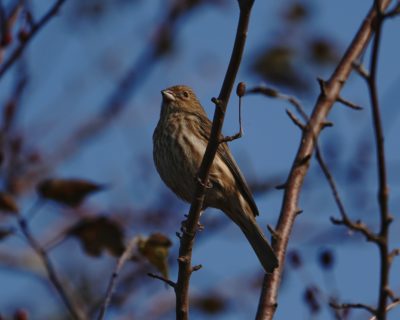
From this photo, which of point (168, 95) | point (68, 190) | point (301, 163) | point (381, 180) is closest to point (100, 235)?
point (68, 190)

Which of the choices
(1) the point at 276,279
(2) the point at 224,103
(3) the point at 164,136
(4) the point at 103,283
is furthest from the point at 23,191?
(2) the point at 224,103

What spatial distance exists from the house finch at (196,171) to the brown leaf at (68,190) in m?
1.75

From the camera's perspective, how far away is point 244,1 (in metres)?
3.12

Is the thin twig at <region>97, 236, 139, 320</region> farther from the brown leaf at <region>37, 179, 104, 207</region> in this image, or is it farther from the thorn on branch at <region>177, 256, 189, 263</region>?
the brown leaf at <region>37, 179, 104, 207</region>

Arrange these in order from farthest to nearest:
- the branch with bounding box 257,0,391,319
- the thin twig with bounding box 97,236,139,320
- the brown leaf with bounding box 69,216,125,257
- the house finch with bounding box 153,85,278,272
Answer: the house finch with bounding box 153,85,278,272 → the brown leaf with bounding box 69,216,125,257 → the branch with bounding box 257,0,391,319 → the thin twig with bounding box 97,236,139,320

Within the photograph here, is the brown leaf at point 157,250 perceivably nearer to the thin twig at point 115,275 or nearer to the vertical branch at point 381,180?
the thin twig at point 115,275

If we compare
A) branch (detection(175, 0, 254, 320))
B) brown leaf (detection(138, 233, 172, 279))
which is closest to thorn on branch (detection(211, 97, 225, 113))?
branch (detection(175, 0, 254, 320))

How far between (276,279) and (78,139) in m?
6.62

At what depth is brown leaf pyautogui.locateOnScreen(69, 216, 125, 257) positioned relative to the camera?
4.61m

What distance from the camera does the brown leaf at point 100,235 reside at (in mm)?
4609

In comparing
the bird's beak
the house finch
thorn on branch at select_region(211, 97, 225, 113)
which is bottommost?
thorn on branch at select_region(211, 97, 225, 113)

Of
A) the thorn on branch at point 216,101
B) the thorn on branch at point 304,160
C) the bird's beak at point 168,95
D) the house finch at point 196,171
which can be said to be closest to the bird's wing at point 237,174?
the house finch at point 196,171

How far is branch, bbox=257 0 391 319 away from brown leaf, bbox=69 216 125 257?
2.77 ft

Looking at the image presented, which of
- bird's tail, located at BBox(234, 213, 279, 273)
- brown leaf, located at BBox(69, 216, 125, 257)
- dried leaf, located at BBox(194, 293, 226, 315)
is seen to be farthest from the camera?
dried leaf, located at BBox(194, 293, 226, 315)
